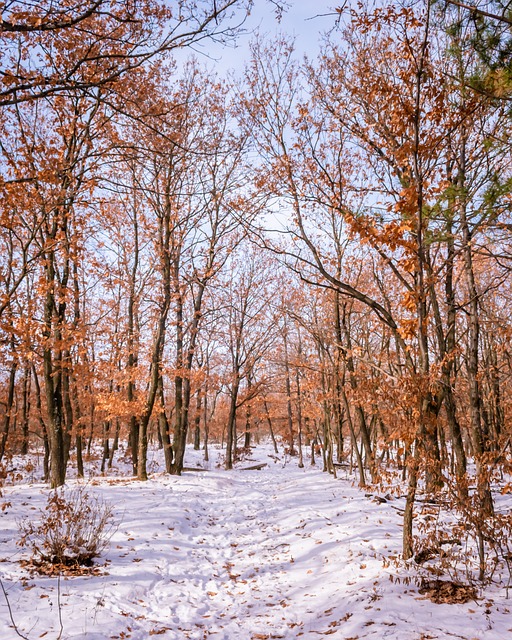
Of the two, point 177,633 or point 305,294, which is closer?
point 177,633

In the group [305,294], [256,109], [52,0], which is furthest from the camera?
[305,294]

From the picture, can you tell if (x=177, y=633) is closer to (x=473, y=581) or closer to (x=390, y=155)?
(x=473, y=581)

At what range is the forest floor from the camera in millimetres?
3973

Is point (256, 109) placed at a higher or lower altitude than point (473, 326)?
higher

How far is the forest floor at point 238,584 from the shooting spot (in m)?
3.97

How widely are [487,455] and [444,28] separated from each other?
5164 mm

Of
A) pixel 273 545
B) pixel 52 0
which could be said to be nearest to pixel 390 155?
pixel 52 0

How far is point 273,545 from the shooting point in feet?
24.6

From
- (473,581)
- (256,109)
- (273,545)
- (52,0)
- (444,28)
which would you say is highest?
(256,109)

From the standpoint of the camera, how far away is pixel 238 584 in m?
5.80

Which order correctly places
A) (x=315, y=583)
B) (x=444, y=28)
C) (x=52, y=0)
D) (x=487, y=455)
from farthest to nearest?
(x=315, y=583) < (x=444, y=28) < (x=487, y=455) < (x=52, y=0)

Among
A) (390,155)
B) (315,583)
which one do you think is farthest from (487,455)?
(390,155)

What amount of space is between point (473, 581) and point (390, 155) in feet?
23.6

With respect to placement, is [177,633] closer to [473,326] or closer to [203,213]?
[473,326]
